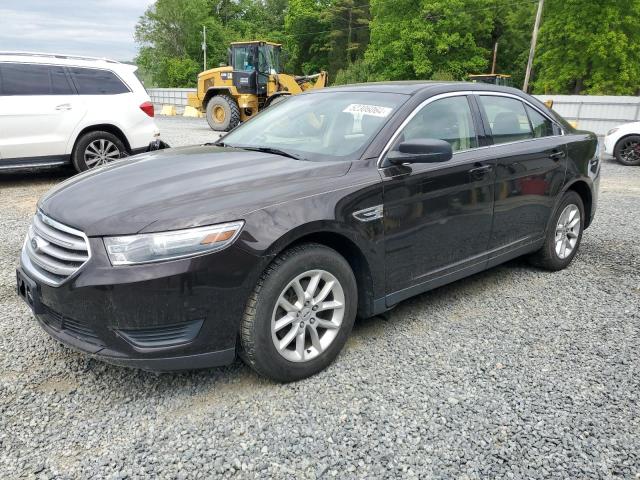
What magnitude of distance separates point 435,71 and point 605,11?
13914 mm

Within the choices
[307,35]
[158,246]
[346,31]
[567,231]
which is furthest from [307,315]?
[307,35]

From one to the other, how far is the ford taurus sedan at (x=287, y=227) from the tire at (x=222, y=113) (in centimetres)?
1465

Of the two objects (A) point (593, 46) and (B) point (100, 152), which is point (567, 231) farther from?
(A) point (593, 46)

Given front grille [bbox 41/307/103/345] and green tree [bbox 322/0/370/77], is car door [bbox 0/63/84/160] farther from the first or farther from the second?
green tree [bbox 322/0/370/77]

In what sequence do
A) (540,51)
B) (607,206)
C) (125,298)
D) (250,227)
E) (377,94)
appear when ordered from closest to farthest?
(125,298) → (250,227) → (377,94) → (607,206) → (540,51)

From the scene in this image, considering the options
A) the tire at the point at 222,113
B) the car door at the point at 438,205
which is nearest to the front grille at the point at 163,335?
the car door at the point at 438,205

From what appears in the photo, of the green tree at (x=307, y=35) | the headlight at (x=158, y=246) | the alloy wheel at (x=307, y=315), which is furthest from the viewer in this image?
the green tree at (x=307, y=35)

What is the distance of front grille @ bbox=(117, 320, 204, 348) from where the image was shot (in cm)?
247

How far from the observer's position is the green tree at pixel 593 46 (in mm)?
33438

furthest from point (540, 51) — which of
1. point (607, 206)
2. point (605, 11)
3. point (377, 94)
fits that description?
point (377, 94)

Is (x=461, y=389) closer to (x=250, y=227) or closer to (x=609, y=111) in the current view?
(x=250, y=227)

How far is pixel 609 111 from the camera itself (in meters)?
20.9

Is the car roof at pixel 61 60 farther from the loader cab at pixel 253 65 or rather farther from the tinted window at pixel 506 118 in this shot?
the loader cab at pixel 253 65

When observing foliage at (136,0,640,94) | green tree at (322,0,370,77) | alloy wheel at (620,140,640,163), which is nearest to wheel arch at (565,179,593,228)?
alloy wheel at (620,140,640,163)
